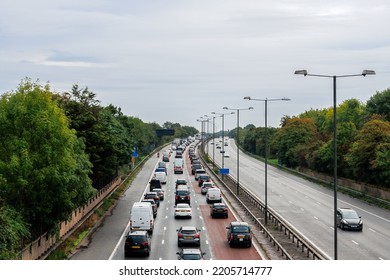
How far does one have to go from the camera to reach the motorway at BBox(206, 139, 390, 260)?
41188mm

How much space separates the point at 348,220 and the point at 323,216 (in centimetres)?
778

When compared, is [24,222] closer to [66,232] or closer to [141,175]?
[66,232]

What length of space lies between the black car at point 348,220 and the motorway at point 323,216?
537 mm

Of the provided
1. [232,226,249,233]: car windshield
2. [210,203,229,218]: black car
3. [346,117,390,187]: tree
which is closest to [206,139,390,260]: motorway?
[346,117,390,187]: tree

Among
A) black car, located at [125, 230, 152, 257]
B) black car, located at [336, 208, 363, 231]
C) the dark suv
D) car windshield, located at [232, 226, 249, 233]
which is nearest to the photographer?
black car, located at [125, 230, 152, 257]

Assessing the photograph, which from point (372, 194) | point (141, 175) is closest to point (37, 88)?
point (372, 194)

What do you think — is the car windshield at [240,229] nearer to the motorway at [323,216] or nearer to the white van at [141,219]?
the motorway at [323,216]

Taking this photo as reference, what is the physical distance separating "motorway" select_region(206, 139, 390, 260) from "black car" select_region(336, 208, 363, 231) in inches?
21.2

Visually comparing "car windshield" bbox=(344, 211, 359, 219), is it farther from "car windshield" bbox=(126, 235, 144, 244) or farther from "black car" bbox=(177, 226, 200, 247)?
"car windshield" bbox=(126, 235, 144, 244)

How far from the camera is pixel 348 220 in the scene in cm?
4931

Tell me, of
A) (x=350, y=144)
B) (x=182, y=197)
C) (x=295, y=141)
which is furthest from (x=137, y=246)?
(x=295, y=141)

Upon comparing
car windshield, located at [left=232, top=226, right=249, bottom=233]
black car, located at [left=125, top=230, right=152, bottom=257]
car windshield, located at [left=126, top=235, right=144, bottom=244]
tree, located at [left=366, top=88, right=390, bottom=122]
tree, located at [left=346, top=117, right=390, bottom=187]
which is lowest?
black car, located at [left=125, top=230, right=152, bottom=257]

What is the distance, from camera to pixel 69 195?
40.2 meters

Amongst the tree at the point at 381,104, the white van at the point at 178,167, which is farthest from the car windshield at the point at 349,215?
the white van at the point at 178,167
